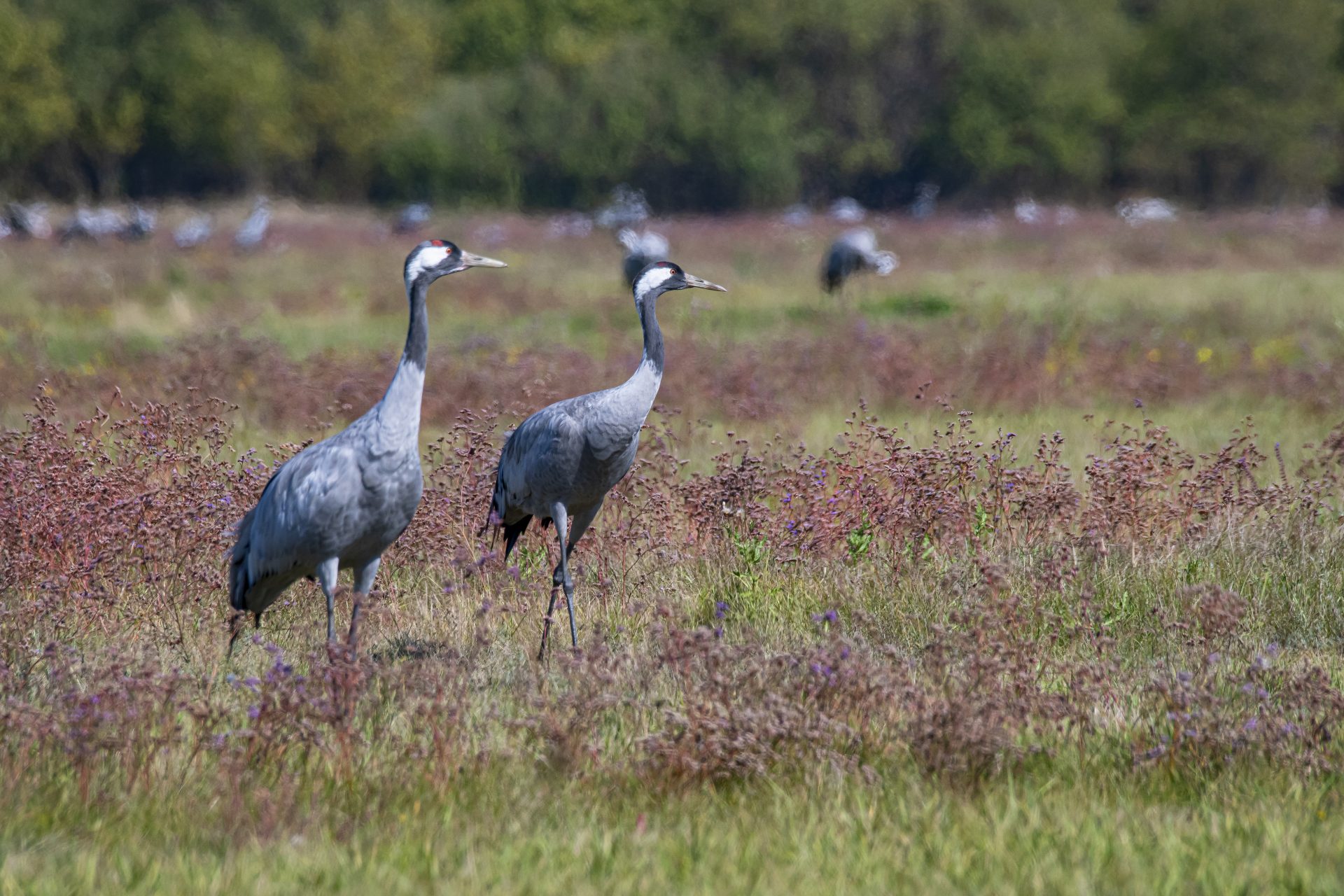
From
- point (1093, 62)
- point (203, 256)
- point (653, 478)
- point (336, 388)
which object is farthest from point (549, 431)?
point (1093, 62)

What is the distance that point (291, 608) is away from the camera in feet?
22.8

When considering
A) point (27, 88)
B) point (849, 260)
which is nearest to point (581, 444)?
point (849, 260)

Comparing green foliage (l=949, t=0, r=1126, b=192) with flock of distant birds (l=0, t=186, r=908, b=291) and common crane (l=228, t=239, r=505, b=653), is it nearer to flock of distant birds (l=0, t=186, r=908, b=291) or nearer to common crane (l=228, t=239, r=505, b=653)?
flock of distant birds (l=0, t=186, r=908, b=291)

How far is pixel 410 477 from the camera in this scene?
18.5 feet

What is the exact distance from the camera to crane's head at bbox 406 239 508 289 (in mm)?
5883

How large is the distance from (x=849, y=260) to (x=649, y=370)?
14.2m

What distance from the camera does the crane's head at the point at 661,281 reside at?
6.77m

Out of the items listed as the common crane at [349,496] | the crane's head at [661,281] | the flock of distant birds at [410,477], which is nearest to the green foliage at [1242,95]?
the crane's head at [661,281]

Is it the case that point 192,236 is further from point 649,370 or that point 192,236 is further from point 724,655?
point 724,655

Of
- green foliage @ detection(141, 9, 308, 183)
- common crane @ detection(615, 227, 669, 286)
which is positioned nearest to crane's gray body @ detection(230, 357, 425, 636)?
common crane @ detection(615, 227, 669, 286)

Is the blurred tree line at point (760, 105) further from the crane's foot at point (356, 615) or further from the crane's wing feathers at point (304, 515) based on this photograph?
the crane's foot at point (356, 615)

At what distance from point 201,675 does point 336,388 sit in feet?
17.7

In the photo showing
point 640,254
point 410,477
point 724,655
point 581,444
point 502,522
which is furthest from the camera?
point 640,254

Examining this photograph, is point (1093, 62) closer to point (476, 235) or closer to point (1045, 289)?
point (476, 235)
